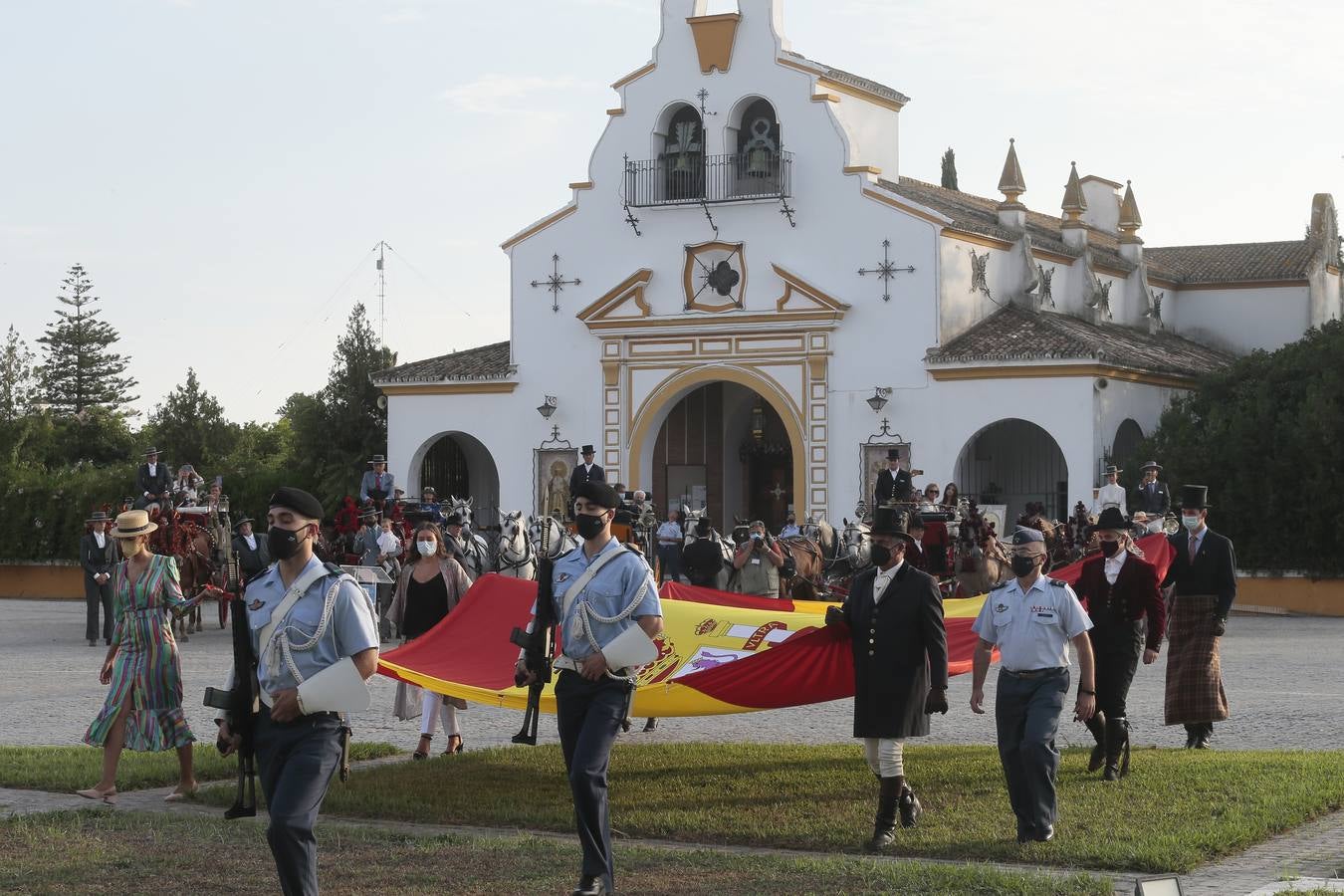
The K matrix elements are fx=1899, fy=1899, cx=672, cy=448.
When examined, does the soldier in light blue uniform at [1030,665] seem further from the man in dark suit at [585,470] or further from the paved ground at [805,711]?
the man in dark suit at [585,470]

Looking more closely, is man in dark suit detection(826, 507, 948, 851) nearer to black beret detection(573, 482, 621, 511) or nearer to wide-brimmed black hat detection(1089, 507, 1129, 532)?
black beret detection(573, 482, 621, 511)

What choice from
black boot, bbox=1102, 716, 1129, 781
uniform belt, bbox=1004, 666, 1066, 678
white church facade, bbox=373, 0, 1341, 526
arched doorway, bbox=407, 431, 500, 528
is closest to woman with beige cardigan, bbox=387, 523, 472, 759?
black boot, bbox=1102, 716, 1129, 781

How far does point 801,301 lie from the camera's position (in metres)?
37.4

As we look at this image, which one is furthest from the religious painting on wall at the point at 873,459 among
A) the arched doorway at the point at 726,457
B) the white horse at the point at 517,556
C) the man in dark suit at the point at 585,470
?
the white horse at the point at 517,556

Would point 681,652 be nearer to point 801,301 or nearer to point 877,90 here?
point 801,301

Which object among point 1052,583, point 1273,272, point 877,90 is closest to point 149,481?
point 877,90

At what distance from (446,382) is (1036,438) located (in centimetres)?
1245

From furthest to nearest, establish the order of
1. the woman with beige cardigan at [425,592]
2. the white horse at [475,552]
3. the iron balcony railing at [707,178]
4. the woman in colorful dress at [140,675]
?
the iron balcony railing at [707,178] < the white horse at [475,552] < the woman with beige cardigan at [425,592] < the woman in colorful dress at [140,675]

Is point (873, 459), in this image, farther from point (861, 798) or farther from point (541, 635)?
point (541, 635)

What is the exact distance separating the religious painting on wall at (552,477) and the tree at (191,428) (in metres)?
26.5

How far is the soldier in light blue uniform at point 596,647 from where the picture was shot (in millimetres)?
8953

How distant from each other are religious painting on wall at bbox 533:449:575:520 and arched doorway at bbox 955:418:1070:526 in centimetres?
826

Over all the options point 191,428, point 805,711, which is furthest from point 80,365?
point 805,711

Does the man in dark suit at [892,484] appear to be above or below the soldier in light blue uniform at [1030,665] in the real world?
above
